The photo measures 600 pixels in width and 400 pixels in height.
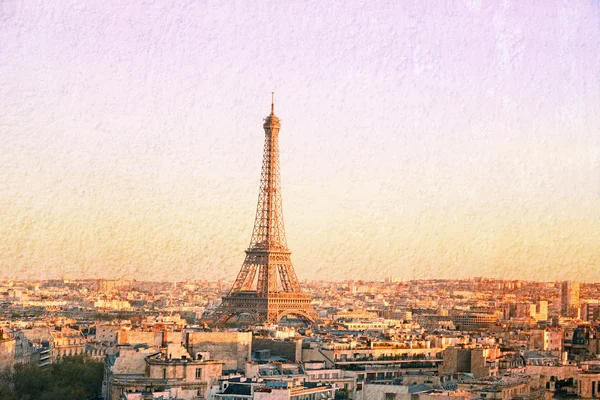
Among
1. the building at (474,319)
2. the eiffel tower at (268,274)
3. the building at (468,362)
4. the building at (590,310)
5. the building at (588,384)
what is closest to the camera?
the building at (588,384)

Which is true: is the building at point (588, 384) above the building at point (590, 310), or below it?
below

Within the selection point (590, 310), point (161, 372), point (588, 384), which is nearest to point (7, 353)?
point (161, 372)

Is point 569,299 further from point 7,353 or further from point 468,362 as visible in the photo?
point 7,353

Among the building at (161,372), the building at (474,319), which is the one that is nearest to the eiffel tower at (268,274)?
the building at (474,319)

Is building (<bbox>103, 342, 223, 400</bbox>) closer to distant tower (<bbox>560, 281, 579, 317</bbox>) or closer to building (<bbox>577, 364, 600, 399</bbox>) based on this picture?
building (<bbox>577, 364, 600, 399</bbox>)

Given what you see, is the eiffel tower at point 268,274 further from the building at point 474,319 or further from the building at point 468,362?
the building at point 468,362

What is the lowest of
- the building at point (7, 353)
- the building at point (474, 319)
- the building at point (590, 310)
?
the building at point (7, 353)
